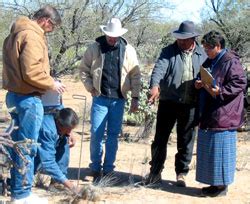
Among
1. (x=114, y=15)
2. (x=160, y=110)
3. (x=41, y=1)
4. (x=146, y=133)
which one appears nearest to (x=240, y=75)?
(x=160, y=110)

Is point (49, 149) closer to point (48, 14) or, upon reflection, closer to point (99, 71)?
point (99, 71)

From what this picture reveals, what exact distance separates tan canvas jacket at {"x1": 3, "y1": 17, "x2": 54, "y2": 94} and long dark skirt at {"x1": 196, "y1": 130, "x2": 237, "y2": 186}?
1744 millimetres

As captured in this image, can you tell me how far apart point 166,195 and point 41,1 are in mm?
7928

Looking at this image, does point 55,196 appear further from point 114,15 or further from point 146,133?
point 114,15

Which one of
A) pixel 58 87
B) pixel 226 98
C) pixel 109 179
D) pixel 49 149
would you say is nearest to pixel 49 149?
pixel 49 149

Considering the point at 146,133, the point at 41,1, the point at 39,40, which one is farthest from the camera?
the point at 41,1

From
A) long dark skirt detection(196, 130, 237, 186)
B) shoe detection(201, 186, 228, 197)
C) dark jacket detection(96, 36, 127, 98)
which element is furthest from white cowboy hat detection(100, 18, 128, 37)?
shoe detection(201, 186, 228, 197)

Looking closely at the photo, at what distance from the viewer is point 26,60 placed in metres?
4.89

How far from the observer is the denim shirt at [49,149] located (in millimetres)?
5430

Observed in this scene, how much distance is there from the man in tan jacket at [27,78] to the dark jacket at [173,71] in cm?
130

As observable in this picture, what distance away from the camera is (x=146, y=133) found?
9312mm

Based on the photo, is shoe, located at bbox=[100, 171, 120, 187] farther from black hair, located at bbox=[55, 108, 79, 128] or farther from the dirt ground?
black hair, located at bbox=[55, 108, 79, 128]

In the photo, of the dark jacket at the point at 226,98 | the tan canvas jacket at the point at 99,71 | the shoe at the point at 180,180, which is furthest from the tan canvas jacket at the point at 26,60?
the shoe at the point at 180,180

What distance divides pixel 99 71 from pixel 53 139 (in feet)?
3.57
